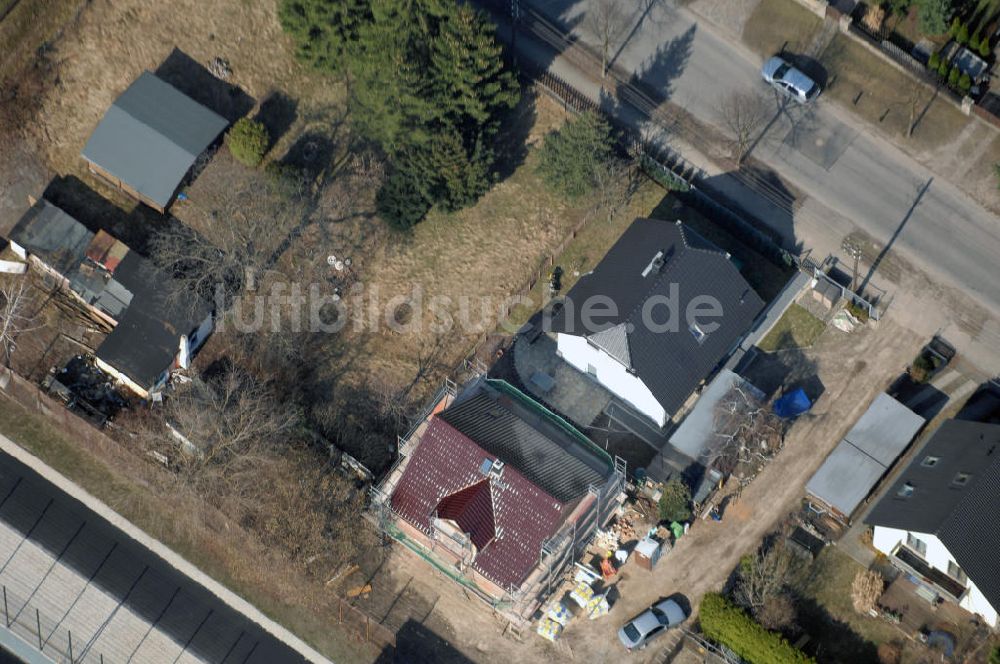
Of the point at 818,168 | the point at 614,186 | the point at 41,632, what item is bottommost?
the point at 41,632

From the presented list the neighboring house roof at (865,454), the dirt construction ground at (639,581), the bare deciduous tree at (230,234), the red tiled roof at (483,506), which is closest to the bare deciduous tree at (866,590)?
the neighboring house roof at (865,454)

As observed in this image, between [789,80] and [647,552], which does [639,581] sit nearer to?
[647,552]

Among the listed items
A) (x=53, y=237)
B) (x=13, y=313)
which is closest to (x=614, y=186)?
(x=53, y=237)

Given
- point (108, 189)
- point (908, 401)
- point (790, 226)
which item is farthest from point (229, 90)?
point (908, 401)

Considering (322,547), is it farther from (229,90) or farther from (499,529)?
(229,90)

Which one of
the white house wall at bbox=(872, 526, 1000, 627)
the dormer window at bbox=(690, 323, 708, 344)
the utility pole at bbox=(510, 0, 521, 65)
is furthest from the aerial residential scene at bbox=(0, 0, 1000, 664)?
the utility pole at bbox=(510, 0, 521, 65)

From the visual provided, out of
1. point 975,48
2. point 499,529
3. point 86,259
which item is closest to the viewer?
point 499,529

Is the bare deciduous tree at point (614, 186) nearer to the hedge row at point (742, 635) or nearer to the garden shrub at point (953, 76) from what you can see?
the garden shrub at point (953, 76)
